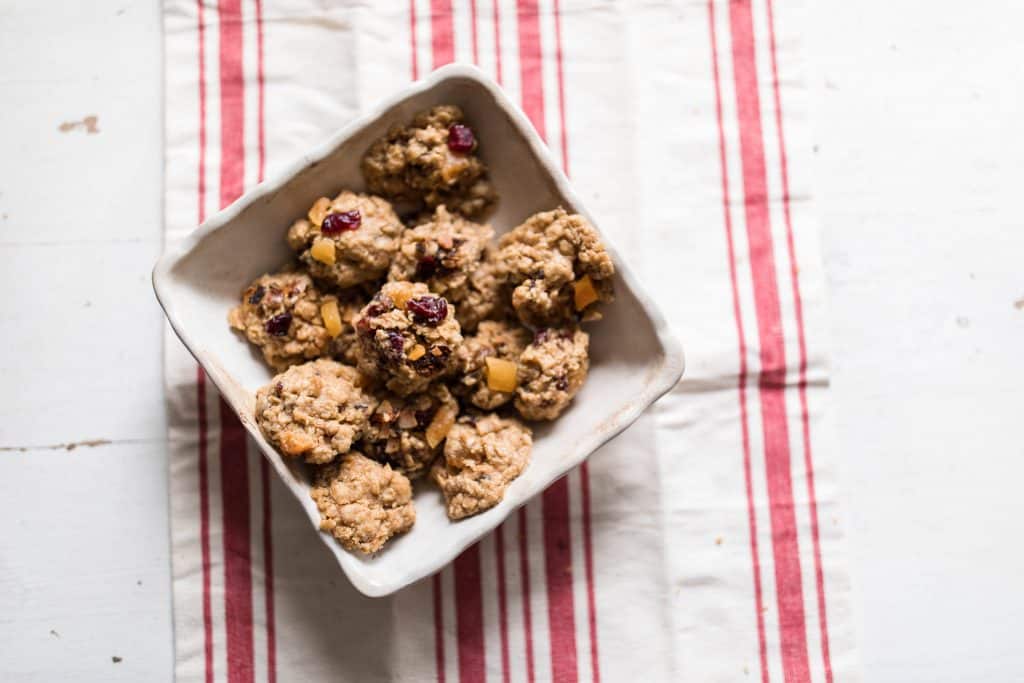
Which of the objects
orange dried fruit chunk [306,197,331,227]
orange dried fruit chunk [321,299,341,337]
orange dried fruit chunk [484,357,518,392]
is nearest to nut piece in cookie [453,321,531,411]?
orange dried fruit chunk [484,357,518,392]

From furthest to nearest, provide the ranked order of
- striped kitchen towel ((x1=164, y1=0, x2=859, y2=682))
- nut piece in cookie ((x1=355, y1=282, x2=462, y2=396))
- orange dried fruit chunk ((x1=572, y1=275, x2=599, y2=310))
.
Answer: striped kitchen towel ((x1=164, y1=0, x2=859, y2=682)) < orange dried fruit chunk ((x1=572, y1=275, x2=599, y2=310)) < nut piece in cookie ((x1=355, y1=282, x2=462, y2=396))

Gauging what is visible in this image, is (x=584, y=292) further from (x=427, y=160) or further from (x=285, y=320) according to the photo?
(x=285, y=320)

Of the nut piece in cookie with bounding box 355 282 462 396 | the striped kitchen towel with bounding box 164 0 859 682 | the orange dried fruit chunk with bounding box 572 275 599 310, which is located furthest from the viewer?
the striped kitchen towel with bounding box 164 0 859 682

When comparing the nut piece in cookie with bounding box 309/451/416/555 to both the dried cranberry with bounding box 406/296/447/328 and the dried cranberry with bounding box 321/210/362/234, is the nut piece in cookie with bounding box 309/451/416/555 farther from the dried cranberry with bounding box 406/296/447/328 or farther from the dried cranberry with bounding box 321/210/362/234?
the dried cranberry with bounding box 321/210/362/234

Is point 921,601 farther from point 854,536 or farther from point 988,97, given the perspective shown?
point 988,97

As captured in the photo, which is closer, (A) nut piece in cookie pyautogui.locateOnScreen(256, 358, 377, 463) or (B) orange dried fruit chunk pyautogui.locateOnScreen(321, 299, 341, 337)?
(A) nut piece in cookie pyautogui.locateOnScreen(256, 358, 377, 463)

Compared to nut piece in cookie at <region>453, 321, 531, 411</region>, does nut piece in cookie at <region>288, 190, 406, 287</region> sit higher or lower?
higher
